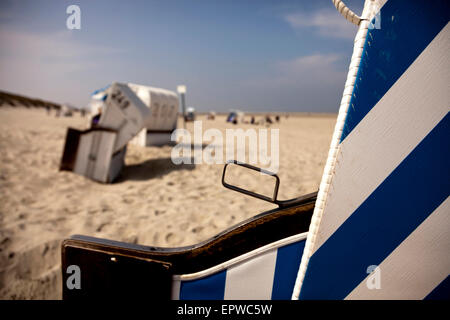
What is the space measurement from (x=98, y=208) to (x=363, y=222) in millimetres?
3446

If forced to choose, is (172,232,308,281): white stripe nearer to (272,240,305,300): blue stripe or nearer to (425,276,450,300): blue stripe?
(272,240,305,300): blue stripe

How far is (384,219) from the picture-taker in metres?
0.71

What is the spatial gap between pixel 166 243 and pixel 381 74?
2.50 metres

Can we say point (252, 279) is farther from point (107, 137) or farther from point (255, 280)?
point (107, 137)

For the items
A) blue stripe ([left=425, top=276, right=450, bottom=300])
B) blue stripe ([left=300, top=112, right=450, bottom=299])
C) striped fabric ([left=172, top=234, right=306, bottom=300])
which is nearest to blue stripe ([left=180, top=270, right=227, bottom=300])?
striped fabric ([left=172, top=234, right=306, bottom=300])

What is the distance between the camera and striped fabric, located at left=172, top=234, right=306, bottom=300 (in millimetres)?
845

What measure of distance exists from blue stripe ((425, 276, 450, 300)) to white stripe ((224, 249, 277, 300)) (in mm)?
467

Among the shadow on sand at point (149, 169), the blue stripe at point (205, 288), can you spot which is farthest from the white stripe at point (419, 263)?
the shadow on sand at point (149, 169)

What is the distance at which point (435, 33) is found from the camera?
1.95 feet

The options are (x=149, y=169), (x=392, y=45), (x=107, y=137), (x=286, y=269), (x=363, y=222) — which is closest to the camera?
(x=392, y=45)

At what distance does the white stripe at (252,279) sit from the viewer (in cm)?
86

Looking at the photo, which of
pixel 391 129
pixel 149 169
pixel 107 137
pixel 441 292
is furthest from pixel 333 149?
pixel 149 169
